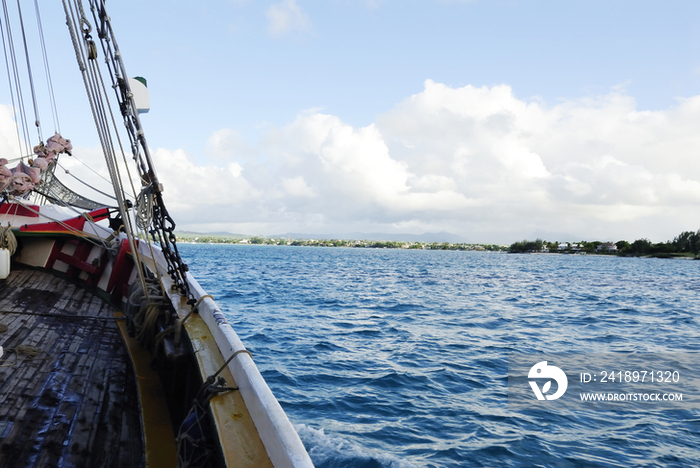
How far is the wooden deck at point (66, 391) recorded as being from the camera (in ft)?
8.89

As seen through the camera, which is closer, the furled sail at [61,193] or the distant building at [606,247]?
the furled sail at [61,193]

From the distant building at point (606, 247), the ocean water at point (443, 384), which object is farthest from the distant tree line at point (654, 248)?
the ocean water at point (443, 384)

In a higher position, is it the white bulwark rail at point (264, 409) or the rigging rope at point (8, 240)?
the rigging rope at point (8, 240)

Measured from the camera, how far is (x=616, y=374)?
816cm

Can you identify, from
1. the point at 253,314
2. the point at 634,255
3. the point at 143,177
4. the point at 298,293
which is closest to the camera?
the point at 143,177

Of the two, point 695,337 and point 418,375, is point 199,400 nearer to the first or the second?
point 418,375

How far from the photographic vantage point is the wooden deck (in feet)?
8.89

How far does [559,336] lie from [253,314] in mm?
9514

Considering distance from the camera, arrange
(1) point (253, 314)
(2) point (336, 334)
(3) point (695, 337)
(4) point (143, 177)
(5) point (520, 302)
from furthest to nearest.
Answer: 1. (5) point (520, 302)
2. (1) point (253, 314)
3. (3) point (695, 337)
4. (2) point (336, 334)
5. (4) point (143, 177)

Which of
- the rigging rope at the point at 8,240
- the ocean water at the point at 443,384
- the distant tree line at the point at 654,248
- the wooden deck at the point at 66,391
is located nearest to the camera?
the wooden deck at the point at 66,391

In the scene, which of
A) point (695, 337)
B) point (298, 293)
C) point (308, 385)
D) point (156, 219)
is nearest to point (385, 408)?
point (308, 385)

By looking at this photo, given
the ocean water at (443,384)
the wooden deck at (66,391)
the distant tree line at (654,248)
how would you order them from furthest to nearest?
the distant tree line at (654,248), the ocean water at (443,384), the wooden deck at (66,391)

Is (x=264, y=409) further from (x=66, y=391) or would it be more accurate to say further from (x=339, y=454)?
(x=339, y=454)

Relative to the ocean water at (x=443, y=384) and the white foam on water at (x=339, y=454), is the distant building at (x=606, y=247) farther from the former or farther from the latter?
the white foam on water at (x=339, y=454)
